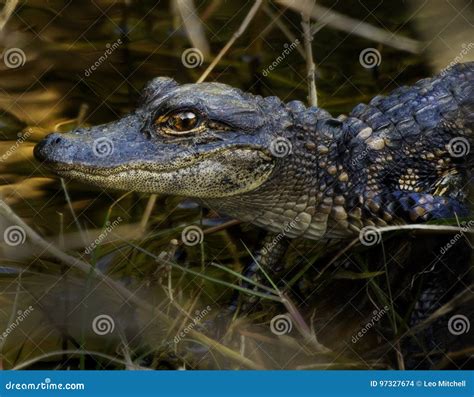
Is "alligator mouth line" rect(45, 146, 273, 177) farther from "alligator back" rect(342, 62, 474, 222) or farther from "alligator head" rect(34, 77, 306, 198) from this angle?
"alligator back" rect(342, 62, 474, 222)

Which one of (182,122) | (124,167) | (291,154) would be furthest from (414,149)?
(124,167)

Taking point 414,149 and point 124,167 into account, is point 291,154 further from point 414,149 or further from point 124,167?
point 124,167

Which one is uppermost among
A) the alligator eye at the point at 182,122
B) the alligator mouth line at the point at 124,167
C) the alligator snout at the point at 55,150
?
the alligator eye at the point at 182,122

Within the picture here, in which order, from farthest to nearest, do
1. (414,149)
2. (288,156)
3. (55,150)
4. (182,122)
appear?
→ (414,149)
(288,156)
(182,122)
(55,150)

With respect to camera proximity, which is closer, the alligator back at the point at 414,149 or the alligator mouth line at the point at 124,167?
the alligator mouth line at the point at 124,167

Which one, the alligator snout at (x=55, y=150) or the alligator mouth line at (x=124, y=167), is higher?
the alligator snout at (x=55, y=150)

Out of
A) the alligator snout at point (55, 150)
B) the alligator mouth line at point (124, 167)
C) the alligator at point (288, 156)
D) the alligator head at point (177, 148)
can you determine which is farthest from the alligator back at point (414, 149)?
the alligator snout at point (55, 150)

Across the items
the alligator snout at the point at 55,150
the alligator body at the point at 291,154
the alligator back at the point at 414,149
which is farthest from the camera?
the alligator back at the point at 414,149

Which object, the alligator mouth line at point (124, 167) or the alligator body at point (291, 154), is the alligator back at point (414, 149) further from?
the alligator mouth line at point (124, 167)

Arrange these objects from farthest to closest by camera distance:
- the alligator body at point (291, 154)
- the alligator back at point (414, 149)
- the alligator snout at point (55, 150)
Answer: the alligator back at point (414, 149), the alligator body at point (291, 154), the alligator snout at point (55, 150)
